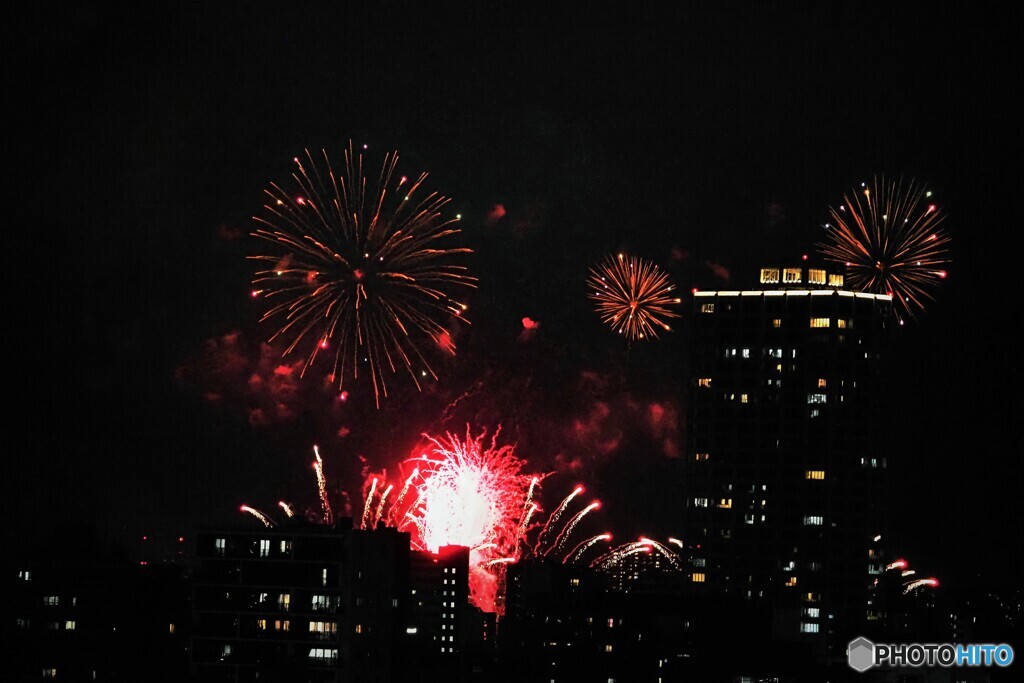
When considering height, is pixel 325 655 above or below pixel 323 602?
below

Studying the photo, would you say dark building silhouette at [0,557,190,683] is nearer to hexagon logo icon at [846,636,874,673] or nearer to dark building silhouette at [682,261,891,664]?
hexagon logo icon at [846,636,874,673]

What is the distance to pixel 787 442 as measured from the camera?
149000mm

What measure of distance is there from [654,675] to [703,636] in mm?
5838

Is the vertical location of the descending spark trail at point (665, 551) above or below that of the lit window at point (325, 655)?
above

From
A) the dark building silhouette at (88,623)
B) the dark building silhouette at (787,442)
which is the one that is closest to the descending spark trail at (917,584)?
the dark building silhouette at (787,442)

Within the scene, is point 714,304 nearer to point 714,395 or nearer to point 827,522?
point 714,395

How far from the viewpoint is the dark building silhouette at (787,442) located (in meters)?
146

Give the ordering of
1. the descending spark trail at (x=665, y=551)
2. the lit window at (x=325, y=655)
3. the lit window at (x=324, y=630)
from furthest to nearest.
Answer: the descending spark trail at (x=665, y=551) < the lit window at (x=324, y=630) < the lit window at (x=325, y=655)

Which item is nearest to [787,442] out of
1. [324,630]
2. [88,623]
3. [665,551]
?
[665,551]

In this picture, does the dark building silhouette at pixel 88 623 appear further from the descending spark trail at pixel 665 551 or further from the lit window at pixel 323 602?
the descending spark trail at pixel 665 551

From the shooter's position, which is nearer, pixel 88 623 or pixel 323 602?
pixel 323 602

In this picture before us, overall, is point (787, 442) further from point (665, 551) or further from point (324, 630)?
point (324, 630)

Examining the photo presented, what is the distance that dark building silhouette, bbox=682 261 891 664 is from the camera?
146 m

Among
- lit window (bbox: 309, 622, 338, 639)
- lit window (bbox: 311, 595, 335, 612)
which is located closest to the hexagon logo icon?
lit window (bbox: 309, 622, 338, 639)
